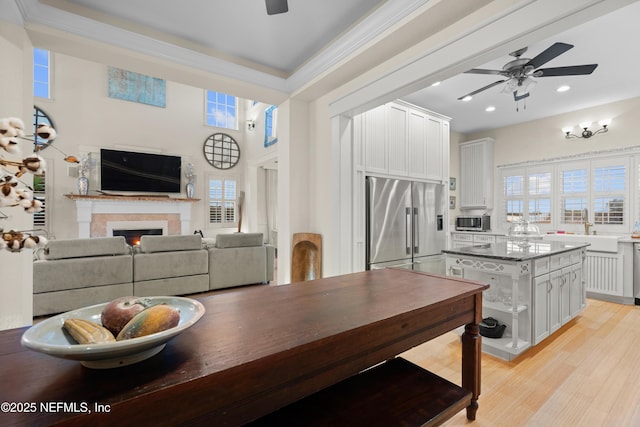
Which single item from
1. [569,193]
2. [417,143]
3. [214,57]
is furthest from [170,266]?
[569,193]

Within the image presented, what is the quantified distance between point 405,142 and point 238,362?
3.71 meters

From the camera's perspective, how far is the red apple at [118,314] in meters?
0.75

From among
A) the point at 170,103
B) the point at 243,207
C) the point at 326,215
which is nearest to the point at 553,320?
the point at 326,215

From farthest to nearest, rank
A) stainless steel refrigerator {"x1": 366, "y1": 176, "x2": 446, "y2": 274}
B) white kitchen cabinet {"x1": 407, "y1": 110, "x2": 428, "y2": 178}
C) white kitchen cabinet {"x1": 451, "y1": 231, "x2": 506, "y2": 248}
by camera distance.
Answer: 1. white kitchen cabinet {"x1": 451, "y1": 231, "x2": 506, "y2": 248}
2. white kitchen cabinet {"x1": 407, "y1": 110, "x2": 428, "y2": 178}
3. stainless steel refrigerator {"x1": 366, "y1": 176, "x2": 446, "y2": 274}

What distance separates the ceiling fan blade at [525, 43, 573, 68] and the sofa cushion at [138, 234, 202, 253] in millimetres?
4320

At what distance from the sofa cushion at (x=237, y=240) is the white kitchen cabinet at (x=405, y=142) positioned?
83.7 inches

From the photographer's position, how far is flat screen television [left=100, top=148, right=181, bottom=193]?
648 cm

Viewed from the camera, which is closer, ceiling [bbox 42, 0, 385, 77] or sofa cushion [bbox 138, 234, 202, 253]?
ceiling [bbox 42, 0, 385, 77]

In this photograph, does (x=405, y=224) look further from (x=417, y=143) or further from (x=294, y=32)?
(x=294, y=32)

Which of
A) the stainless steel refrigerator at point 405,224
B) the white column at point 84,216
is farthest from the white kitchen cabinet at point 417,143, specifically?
the white column at point 84,216

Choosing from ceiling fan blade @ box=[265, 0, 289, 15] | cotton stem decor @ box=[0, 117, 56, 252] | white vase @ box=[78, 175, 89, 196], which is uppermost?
ceiling fan blade @ box=[265, 0, 289, 15]

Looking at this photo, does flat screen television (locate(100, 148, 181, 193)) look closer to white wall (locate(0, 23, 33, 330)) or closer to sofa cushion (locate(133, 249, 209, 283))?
sofa cushion (locate(133, 249, 209, 283))

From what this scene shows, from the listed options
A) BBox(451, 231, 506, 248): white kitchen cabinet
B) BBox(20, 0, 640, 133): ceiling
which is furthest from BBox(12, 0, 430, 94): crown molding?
BBox(451, 231, 506, 248): white kitchen cabinet

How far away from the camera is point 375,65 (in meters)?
2.62
